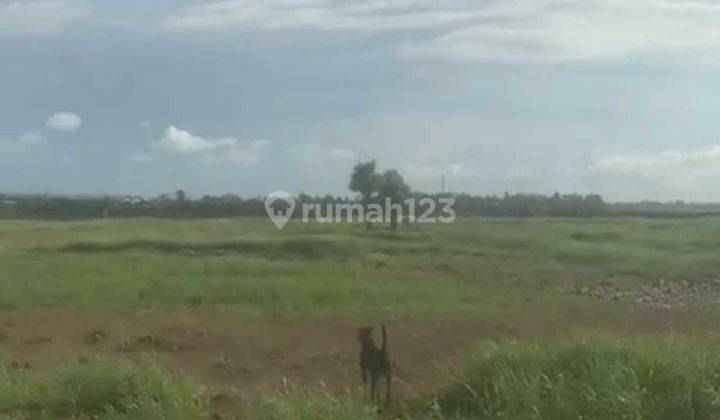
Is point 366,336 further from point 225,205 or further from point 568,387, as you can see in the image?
point 225,205

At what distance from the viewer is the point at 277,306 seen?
549 inches

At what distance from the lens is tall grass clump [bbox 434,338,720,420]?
6781 mm

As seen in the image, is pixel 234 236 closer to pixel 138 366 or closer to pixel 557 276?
pixel 557 276

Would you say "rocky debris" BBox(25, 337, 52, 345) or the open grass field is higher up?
the open grass field

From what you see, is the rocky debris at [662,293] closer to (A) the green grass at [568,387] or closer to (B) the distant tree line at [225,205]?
(B) the distant tree line at [225,205]

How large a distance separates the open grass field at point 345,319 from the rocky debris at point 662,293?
13 cm

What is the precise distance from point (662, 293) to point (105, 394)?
7325 millimetres

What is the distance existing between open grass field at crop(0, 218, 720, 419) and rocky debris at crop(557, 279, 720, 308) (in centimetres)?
13

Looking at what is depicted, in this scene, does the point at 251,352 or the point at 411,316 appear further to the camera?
the point at 411,316

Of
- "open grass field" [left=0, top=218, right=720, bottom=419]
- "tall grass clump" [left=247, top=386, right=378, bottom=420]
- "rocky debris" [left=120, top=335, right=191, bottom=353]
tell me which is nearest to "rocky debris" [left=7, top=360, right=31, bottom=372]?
"open grass field" [left=0, top=218, right=720, bottom=419]

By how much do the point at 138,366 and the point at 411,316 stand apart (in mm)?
4826

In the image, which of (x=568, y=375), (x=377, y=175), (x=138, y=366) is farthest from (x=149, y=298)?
(x=568, y=375)

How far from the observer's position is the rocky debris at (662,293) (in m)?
12.5

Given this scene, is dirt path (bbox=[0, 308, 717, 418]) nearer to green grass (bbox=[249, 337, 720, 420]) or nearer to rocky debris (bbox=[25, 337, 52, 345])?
rocky debris (bbox=[25, 337, 52, 345])
